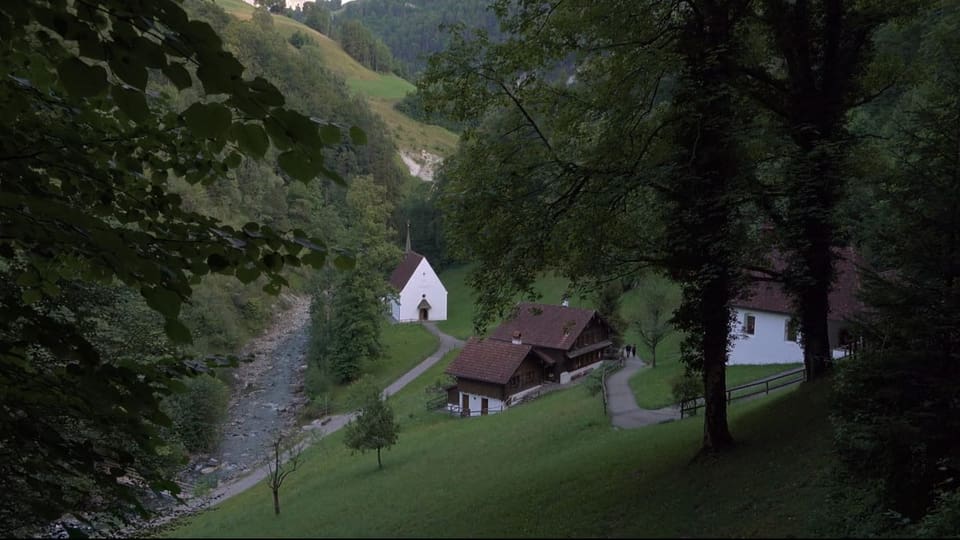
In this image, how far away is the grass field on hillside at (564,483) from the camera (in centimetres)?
261

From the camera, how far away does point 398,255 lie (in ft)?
157

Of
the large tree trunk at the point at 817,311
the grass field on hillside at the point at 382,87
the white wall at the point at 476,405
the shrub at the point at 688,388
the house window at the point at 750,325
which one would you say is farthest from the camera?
the grass field on hillside at the point at 382,87

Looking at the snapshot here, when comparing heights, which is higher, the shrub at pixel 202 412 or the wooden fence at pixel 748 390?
the wooden fence at pixel 748 390

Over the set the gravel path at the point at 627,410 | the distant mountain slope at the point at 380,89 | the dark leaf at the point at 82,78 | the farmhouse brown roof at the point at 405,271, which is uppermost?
the distant mountain slope at the point at 380,89

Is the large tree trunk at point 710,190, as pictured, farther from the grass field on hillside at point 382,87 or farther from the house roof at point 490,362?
the grass field on hillside at point 382,87

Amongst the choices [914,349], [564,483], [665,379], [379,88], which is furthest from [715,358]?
[379,88]

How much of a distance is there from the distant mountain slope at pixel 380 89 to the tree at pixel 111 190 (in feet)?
341

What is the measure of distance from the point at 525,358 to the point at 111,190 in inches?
1287

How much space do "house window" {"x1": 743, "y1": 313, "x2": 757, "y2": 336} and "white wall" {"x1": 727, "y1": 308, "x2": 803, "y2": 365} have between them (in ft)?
0.34

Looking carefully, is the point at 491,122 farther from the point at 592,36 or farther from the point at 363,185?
the point at 363,185

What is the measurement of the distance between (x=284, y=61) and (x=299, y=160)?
87395 mm

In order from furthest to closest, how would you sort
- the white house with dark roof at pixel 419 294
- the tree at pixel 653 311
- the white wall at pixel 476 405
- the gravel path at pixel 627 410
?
the white house with dark roof at pixel 419 294 < the white wall at pixel 476 405 < the tree at pixel 653 311 < the gravel path at pixel 627 410

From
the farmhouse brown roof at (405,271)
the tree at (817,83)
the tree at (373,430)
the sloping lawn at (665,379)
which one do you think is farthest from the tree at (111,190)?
the farmhouse brown roof at (405,271)

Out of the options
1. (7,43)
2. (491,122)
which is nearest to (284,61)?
(491,122)
